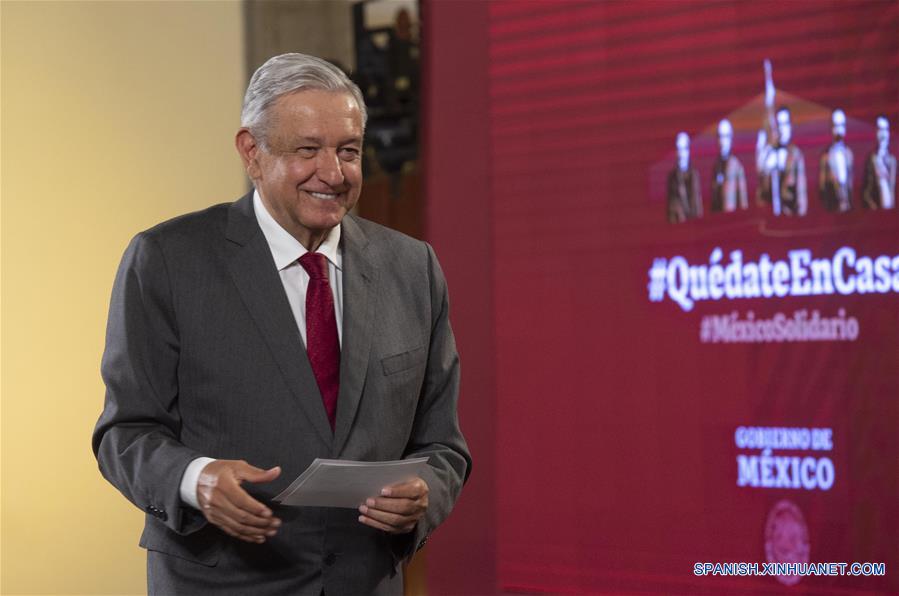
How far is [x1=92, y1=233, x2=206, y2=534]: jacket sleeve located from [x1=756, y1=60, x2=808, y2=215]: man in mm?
2389

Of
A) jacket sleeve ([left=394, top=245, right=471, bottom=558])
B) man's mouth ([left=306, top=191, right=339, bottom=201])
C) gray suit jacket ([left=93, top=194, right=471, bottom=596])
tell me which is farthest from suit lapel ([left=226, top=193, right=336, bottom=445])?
jacket sleeve ([left=394, top=245, right=471, bottom=558])

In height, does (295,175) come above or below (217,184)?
below

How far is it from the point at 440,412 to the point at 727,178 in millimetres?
2092

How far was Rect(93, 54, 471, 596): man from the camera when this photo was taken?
4.77 ft

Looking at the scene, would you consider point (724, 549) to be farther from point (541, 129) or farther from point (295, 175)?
point (295, 175)

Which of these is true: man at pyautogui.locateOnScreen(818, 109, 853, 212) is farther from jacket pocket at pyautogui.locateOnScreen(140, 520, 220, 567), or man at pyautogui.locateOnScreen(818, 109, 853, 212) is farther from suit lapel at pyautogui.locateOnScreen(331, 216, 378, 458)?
jacket pocket at pyautogui.locateOnScreen(140, 520, 220, 567)

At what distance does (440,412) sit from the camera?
1684 mm

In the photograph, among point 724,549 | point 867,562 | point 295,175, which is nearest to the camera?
point 295,175

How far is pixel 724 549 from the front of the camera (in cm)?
345

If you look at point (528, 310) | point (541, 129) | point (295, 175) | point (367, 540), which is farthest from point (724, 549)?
point (295, 175)

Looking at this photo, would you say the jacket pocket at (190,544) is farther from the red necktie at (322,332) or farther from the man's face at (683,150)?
the man's face at (683,150)

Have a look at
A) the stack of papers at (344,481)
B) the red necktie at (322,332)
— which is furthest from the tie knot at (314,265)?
the stack of papers at (344,481)

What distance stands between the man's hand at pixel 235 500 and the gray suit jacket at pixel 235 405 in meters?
0.07

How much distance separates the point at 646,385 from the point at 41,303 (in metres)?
2.08
